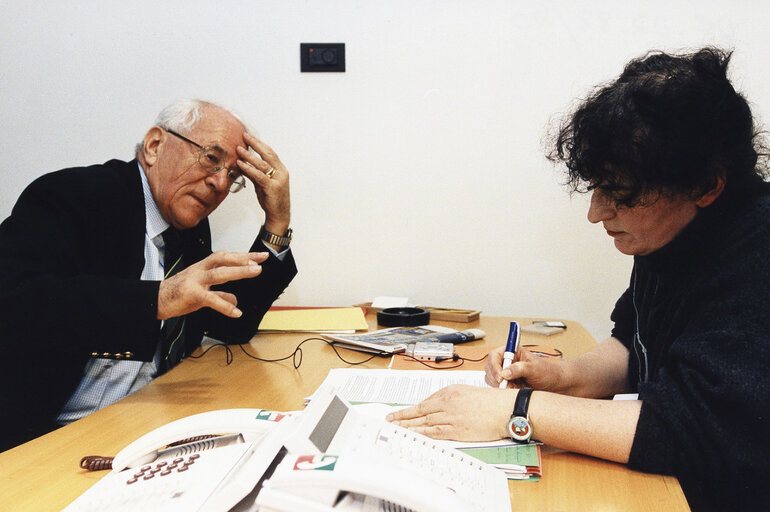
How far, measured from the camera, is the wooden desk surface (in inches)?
25.6

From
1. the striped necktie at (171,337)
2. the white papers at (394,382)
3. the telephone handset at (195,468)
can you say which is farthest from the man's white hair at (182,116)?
the telephone handset at (195,468)

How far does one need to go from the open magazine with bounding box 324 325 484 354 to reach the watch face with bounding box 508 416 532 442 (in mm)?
547

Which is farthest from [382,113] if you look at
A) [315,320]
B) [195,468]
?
[195,468]

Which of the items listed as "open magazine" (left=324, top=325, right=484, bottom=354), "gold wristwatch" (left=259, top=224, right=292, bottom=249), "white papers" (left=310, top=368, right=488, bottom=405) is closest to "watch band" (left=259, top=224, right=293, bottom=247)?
"gold wristwatch" (left=259, top=224, right=292, bottom=249)

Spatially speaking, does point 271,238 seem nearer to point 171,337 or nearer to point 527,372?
point 171,337

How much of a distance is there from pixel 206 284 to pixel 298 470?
1.91ft

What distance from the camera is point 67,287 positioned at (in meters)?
1.01

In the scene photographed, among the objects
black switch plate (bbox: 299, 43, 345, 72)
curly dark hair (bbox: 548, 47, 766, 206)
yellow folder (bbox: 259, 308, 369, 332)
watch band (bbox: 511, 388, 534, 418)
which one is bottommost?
yellow folder (bbox: 259, 308, 369, 332)

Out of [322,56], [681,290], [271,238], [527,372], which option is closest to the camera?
[681,290]

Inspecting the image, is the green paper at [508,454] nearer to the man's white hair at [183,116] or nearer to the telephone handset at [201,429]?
the telephone handset at [201,429]

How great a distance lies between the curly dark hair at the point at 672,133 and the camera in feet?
2.55

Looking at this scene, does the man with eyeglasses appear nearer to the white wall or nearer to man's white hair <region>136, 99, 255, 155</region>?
man's white hair <region>136, 99, 255, 155</region>

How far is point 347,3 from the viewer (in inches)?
71.7

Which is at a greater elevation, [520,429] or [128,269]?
[128,269]
